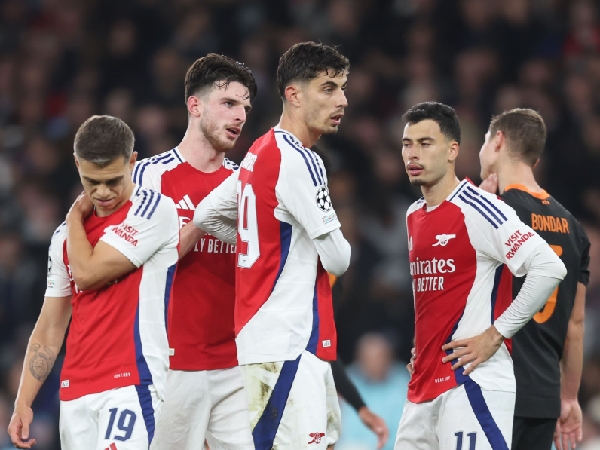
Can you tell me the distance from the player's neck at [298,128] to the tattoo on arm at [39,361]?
1.47 meters

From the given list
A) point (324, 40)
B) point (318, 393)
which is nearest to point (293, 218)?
point (318, 393)

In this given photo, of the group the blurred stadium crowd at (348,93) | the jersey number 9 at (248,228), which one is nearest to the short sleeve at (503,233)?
the jersey number 9 at (248,228)

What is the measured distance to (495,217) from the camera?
4570 mm

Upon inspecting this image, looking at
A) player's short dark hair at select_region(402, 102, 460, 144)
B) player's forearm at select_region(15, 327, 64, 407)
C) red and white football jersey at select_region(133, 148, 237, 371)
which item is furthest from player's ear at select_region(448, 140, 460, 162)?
player's forearm at select_region(15, 327, 64, 407)

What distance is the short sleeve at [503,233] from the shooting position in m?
4.48

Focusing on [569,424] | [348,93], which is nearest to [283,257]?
[569,424]

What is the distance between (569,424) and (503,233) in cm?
166

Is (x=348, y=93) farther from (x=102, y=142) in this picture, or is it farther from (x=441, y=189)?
(x=102, y=142)

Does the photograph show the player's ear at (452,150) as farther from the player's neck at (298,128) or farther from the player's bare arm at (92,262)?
the player's bare arm at (92,262)

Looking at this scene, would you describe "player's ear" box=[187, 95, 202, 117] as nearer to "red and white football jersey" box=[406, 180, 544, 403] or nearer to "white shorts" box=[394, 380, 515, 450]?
"red and white football jersey" box=[406, 180, 544, 403]

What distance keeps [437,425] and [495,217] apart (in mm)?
1037

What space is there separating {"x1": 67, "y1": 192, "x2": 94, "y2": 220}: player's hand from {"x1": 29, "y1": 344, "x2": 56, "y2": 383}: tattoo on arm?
635 millimetres

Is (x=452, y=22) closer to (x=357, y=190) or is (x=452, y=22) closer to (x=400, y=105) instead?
(x=400, y=105)

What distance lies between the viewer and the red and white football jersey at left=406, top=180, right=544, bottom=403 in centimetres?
457
